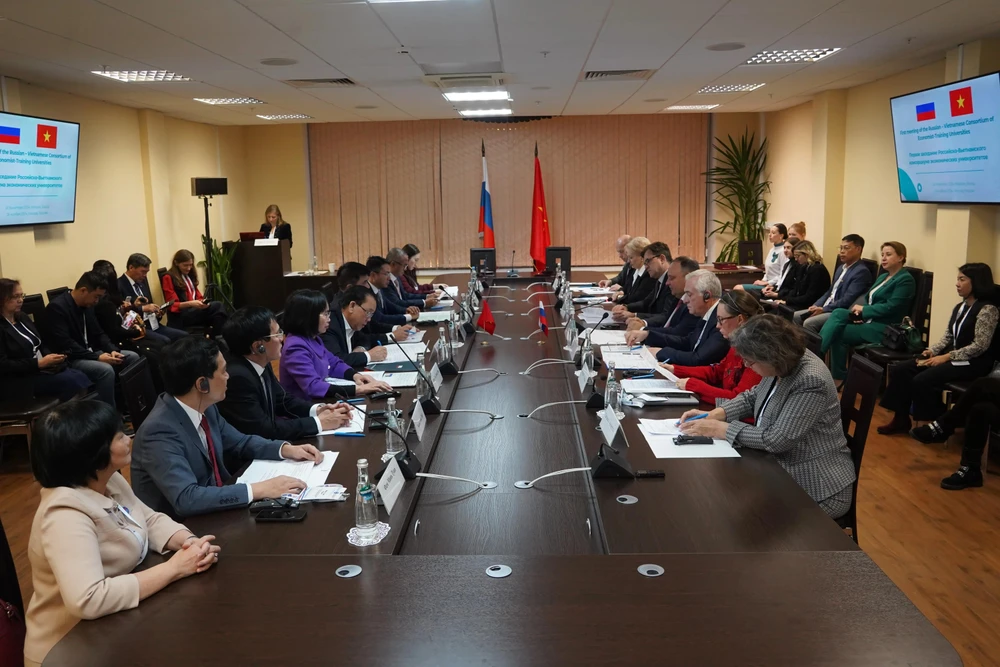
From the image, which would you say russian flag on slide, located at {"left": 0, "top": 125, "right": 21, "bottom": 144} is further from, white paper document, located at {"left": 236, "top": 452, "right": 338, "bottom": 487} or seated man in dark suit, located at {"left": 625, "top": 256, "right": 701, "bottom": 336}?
seated man in dark suit, located at {"left": 625, "top": 256, "right": 701, "bottom": 336}

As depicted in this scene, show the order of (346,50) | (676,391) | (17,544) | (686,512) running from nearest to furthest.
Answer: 1. (686,512)
2. (676,391)
3. (17,544)
4. (346,50)

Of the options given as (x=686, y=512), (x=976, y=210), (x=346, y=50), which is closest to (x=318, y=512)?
(x=686, y=512)

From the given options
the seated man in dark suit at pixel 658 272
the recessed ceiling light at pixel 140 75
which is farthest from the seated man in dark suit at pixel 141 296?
the seated man in dark suit at pixel 658 272

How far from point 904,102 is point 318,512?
18.9 feet

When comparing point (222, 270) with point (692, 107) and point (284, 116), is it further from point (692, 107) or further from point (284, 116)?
point (692, 107)

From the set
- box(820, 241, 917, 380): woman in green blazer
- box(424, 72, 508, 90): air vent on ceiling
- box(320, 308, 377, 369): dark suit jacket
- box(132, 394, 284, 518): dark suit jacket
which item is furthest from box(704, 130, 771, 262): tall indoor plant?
box(132, 394, 284, 518): dark suit jacket

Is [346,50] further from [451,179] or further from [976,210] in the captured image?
[451,179]

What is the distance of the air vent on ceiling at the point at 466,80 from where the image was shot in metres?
6.65

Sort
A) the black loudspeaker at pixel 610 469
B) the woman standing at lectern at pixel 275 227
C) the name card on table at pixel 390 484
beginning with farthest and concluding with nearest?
the woman standing at lectern at pixel 275 227 < the black loudspeaker at pixel 610 469 < the name card on table at pixel 390 484

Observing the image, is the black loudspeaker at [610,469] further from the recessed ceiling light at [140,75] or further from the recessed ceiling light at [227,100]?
the recessed ceiling light at [227,100]

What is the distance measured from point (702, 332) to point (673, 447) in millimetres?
1780

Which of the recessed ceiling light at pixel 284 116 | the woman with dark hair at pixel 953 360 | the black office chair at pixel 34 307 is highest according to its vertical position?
the recessed ceiling light at pixel 284 116

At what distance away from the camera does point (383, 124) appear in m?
11.6

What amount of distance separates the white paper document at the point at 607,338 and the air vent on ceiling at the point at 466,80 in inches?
103
